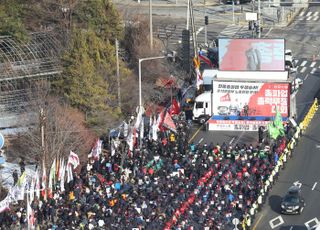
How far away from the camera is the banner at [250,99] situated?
76.1 meters

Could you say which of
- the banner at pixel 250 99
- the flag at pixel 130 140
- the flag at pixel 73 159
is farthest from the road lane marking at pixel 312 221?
the banner at pixel 250 99

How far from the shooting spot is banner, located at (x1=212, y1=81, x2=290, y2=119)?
250ft

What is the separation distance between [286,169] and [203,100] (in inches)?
487

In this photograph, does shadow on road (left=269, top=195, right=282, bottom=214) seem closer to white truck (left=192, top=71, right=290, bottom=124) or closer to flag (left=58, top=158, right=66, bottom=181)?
flag (left=58, top=158, right=66, bottom=181)

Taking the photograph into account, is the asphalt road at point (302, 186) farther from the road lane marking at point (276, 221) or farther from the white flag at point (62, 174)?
the white flag at point (62, 174)

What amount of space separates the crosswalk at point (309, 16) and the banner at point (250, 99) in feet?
122

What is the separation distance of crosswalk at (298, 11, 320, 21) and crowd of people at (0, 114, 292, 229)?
146ft

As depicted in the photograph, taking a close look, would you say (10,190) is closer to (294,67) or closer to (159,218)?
(159,218)

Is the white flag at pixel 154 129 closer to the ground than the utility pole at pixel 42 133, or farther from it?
closer to the ground

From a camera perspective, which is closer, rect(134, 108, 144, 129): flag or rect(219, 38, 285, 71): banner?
rect(134, 108, 144, 129): flag

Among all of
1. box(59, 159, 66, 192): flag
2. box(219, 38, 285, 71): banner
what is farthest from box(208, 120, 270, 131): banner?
A: box(59, 159, 66, 192): flag

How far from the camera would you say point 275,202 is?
6250 cm

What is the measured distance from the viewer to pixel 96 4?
85375 millimetres

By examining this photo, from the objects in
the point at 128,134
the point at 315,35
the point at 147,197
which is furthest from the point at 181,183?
the point at 315,35
